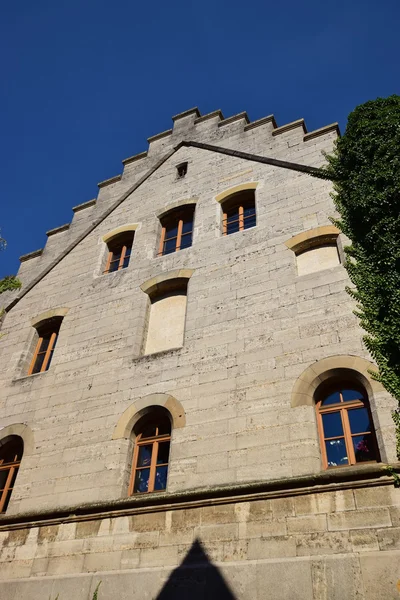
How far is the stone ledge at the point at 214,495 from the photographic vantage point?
7258mm

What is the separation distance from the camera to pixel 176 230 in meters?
14.4

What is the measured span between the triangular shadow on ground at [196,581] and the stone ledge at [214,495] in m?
0.78

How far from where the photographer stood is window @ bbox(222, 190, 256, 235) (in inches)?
513

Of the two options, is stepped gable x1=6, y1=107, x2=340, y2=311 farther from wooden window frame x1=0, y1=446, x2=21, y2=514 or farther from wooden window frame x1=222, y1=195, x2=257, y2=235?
wooden window frame x1=0, y1=446, x2=21, y2=514

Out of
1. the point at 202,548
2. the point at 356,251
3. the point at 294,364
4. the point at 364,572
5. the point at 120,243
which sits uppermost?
the point at 120,243

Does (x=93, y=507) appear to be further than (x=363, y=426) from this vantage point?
Yes

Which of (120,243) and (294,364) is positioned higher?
(120,243)

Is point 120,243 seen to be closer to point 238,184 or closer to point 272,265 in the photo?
point 238,184

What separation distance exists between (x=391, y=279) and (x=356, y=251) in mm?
1163

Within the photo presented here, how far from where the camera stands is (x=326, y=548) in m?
6.99

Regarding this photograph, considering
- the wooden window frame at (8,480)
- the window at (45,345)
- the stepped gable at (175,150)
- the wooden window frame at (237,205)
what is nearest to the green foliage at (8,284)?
the stepped gable at (175,150)

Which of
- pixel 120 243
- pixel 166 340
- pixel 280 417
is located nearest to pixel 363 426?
pixel 280 417

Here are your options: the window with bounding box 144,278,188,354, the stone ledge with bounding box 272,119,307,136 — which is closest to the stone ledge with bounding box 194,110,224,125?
the stone ledge with bounding box 272,119,307,136

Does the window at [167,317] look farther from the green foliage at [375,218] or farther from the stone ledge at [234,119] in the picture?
the stone ledge at [234,119]
